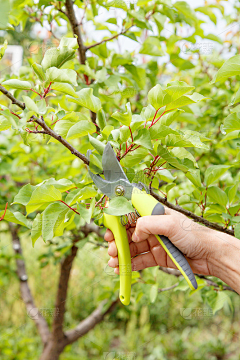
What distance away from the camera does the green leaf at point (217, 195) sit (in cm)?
69

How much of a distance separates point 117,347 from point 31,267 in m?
1.14

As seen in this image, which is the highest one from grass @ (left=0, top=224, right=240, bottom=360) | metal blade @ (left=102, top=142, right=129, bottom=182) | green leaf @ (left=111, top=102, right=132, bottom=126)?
green leaf @ (left=111, top=102, right=132, bottom=126)

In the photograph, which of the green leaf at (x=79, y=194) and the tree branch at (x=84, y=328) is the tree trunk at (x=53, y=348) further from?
the green leaf at (x=79, y=194)

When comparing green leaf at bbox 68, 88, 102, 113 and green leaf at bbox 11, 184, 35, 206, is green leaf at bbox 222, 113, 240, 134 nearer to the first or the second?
green leaf at bbox 68, 88, 102, 113

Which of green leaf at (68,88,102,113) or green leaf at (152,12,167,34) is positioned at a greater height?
green leaf at (152,12,167,34)

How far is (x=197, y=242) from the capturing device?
623mm

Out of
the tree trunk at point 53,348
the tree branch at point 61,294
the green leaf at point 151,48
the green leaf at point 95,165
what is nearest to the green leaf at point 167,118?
the green leaf at point 95,165

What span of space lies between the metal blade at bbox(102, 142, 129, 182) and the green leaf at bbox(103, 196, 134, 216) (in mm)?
74

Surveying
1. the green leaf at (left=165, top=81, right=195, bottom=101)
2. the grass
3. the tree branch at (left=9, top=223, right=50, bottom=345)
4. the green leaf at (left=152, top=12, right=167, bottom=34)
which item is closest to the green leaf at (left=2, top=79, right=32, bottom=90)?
the green leaf at (left=165, top=81, right=195, bottom=101)

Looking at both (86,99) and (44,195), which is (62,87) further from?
(44,195)

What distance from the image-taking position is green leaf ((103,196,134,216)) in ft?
1.58

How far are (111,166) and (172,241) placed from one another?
0.66ft

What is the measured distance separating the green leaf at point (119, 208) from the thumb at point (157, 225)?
7 cm

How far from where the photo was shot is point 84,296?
2539mm
